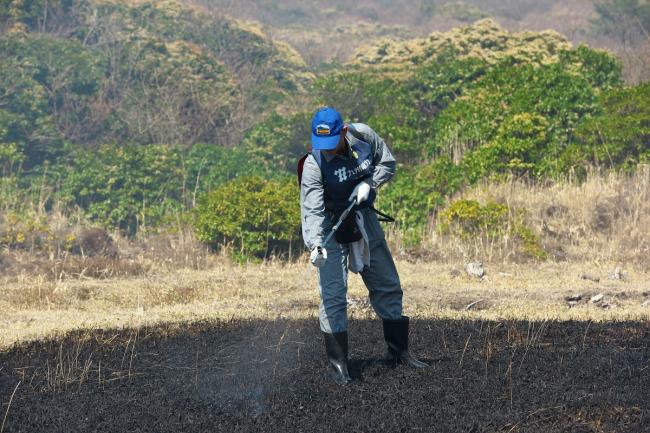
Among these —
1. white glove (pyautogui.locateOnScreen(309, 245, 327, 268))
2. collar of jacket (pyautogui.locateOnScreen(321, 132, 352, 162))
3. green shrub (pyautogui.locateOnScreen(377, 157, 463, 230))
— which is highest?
collar of jacket (pyautogui.locateOnScreen(321, 132, 352, 162))

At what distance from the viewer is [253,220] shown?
46.4ft

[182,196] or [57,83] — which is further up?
[57,83]

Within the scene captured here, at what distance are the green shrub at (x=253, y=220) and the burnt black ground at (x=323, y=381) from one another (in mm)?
4982

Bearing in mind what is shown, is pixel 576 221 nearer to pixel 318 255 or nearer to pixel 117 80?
pixel 318 255

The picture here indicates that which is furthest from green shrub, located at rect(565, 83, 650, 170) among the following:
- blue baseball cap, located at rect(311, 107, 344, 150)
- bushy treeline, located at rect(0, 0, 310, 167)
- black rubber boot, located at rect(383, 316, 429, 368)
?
bushy treeline, located at rect(0, 0, 310, 167)

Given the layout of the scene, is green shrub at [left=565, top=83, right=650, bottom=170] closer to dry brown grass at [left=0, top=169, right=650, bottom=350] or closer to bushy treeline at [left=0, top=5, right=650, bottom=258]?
bushy treeline at [left=0, top=5, right=650, bottom=258]

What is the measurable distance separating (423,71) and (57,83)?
9.61m

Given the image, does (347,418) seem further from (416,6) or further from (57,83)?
(416,6)

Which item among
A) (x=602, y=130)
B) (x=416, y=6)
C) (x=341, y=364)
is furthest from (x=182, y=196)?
(x=416, y=6)

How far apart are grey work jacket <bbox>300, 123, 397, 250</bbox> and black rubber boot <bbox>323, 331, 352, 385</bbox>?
2.36ft

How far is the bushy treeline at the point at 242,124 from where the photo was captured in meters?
15.2

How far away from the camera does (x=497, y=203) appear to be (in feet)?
48.7

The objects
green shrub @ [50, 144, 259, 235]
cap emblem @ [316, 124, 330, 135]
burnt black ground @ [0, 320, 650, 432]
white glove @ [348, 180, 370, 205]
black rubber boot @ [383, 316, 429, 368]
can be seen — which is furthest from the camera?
green shrub @ [50, 144, 259, 235]

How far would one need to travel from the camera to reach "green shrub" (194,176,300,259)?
14039mm
